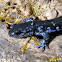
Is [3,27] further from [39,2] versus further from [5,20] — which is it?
[39,2]

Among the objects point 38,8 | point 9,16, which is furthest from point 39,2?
point 9,16

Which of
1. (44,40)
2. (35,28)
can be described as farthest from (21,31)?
(44,40)

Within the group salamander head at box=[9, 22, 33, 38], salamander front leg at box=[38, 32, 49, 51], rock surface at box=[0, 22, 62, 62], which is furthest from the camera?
salamander head at box=[9, 22, 33, 38]

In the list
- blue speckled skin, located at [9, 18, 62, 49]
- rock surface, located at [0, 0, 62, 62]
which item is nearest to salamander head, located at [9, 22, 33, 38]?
blue speckled skin, located at [9, 18, 62, 49]

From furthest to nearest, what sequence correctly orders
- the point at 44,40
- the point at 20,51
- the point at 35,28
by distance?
1. the point at 35,28
2. the point at 44,40
3. the point at 20,51

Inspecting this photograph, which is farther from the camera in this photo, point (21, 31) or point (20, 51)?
point (21, 31)

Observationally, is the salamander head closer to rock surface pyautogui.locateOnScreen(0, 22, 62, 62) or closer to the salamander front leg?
rock surface pyautogui.locateOnScreen(0, 22, 62, 62)

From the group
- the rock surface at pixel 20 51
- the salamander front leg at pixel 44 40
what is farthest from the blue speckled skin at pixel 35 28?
the rock surface at pixel 20 51

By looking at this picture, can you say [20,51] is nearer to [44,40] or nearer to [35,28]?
[44,40]
